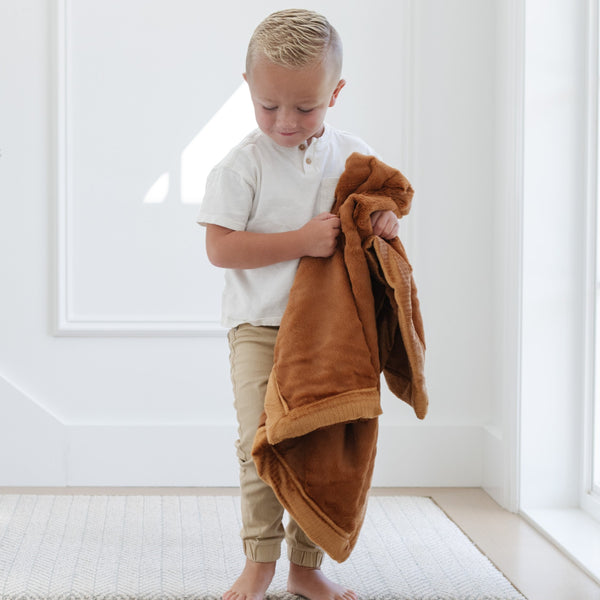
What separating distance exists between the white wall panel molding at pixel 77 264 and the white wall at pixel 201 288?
0.05 feet

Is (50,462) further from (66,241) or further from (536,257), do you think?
(536,257)

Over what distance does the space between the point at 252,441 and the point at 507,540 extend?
2.44ft

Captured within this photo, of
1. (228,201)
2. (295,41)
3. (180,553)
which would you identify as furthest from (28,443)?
(295,41)

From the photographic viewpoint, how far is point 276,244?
1.38 m

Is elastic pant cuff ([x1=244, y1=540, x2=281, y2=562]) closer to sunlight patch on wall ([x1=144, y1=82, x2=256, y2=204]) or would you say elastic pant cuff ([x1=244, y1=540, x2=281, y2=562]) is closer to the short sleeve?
the short sleeve

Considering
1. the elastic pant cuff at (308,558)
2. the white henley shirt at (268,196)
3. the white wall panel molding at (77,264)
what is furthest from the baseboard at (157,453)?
the white henley shirt at (268,196)

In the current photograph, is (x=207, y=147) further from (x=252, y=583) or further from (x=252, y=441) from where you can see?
(x=252, y=583)

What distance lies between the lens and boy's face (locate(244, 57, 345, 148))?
4.21 ft

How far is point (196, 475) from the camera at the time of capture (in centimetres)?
227

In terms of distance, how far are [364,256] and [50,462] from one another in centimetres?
127

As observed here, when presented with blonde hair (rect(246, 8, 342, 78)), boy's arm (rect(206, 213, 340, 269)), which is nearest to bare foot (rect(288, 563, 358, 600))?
boy's arm (rect(206, 213, 340, 269))

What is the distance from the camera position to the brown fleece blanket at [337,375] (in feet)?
4.20

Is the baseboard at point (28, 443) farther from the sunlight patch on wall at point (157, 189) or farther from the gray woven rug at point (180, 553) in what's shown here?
the sunlight patch on wall at point (157, 189)

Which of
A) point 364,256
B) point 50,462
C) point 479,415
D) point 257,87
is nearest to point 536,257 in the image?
point 479,415
